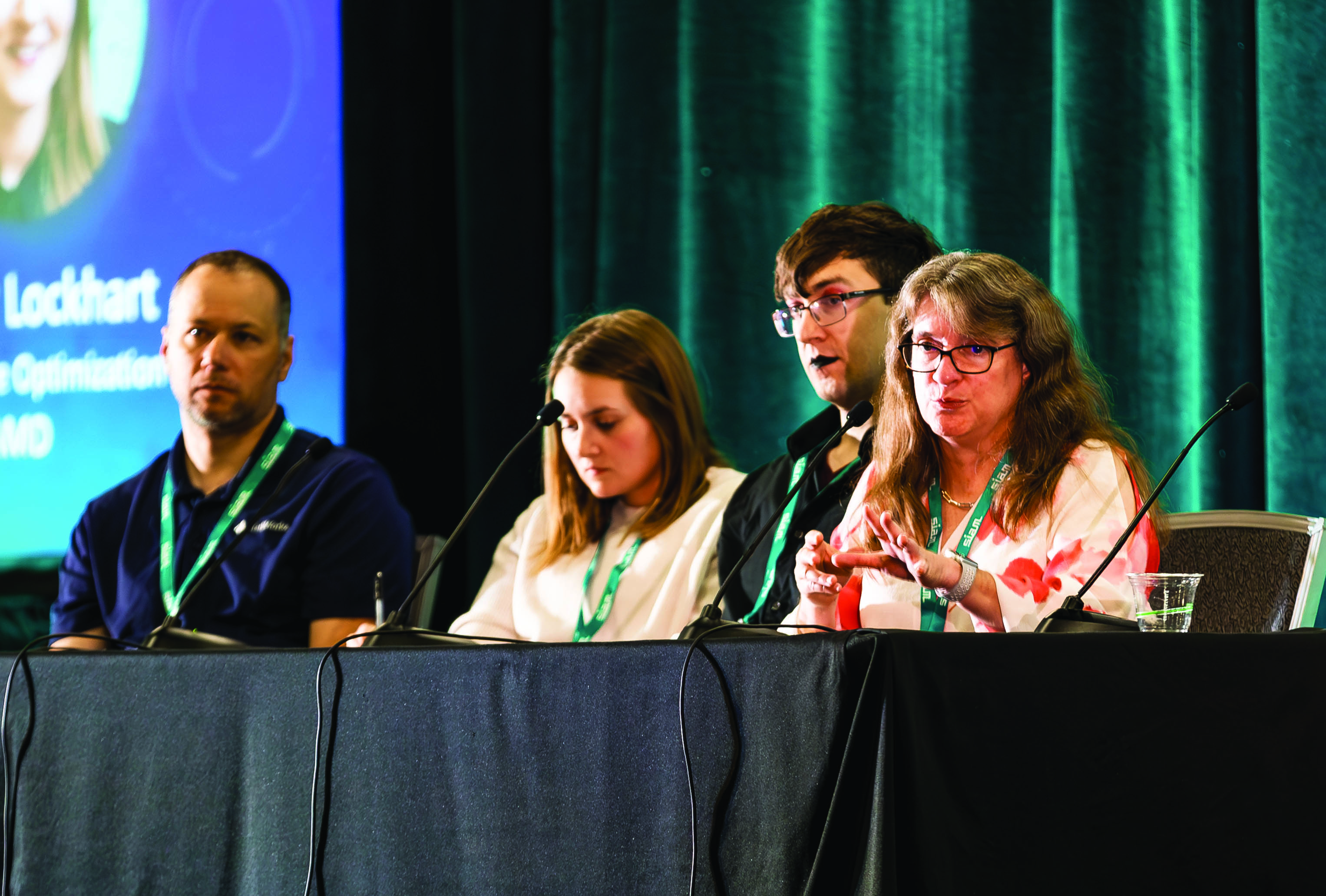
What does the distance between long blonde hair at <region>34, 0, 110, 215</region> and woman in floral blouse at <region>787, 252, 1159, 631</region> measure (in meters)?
2.68

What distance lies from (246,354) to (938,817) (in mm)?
2028

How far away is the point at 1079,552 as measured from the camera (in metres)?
1.59

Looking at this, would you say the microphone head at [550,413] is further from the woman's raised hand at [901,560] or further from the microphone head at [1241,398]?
the microphone head at [1241,398]

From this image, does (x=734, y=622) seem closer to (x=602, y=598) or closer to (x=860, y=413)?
(x=860, y=413)

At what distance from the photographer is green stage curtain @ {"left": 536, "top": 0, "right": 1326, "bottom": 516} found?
8.16 ft

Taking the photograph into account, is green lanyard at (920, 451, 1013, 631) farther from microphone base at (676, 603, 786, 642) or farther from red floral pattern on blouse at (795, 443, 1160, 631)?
microphone base at (676, 603, 786, 642)

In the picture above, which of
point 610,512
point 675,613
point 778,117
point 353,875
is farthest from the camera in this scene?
point 778,117

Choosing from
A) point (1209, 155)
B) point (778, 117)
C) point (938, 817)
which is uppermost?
point (778, 117)

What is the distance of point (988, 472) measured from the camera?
1.75 meters

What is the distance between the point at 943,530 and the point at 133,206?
2.68 m

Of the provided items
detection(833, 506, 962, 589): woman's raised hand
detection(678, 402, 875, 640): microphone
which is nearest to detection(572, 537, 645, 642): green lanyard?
detection(678, 402, 875, 640): microphone

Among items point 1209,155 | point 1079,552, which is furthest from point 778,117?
point 1079,552

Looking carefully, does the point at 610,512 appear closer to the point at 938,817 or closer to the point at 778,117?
the point at 778,117

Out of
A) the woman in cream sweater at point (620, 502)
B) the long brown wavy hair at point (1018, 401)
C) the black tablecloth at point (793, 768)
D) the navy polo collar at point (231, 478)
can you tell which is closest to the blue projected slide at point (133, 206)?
the navy polo collar at point (231, 478)
